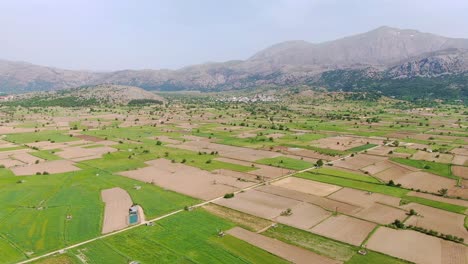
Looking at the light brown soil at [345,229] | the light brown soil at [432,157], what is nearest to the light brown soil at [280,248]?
the light brown soil at [345,229]

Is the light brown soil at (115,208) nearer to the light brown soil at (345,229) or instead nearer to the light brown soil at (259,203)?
the light brown soil at (259,203)

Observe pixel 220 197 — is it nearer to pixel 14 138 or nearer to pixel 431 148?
pixel 431 148

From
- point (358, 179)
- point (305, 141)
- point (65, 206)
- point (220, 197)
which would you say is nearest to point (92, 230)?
point (65, 206)

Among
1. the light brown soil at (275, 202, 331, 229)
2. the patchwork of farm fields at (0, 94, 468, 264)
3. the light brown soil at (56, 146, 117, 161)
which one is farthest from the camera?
the light brown soil at (56, 146, 117, 161)

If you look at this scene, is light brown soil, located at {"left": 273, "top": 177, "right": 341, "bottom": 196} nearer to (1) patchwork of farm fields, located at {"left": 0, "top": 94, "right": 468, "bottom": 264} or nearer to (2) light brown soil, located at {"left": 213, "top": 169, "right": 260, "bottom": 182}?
(1) patchwork of farm fields, located at {"left": 0, "top": 94, "right": 468, "bottom": 264}

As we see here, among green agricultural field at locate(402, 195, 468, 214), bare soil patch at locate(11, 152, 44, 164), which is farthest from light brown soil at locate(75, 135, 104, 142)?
green agricultural field at locate(402, 195, 468, 214)

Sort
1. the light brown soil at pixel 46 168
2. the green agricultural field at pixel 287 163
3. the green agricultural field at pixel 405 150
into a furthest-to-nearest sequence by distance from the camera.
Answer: the green agricultural field at pixel 405 150 < the green agricultural field at pixel 287 163 < the light brown soil at pixel 46 168
